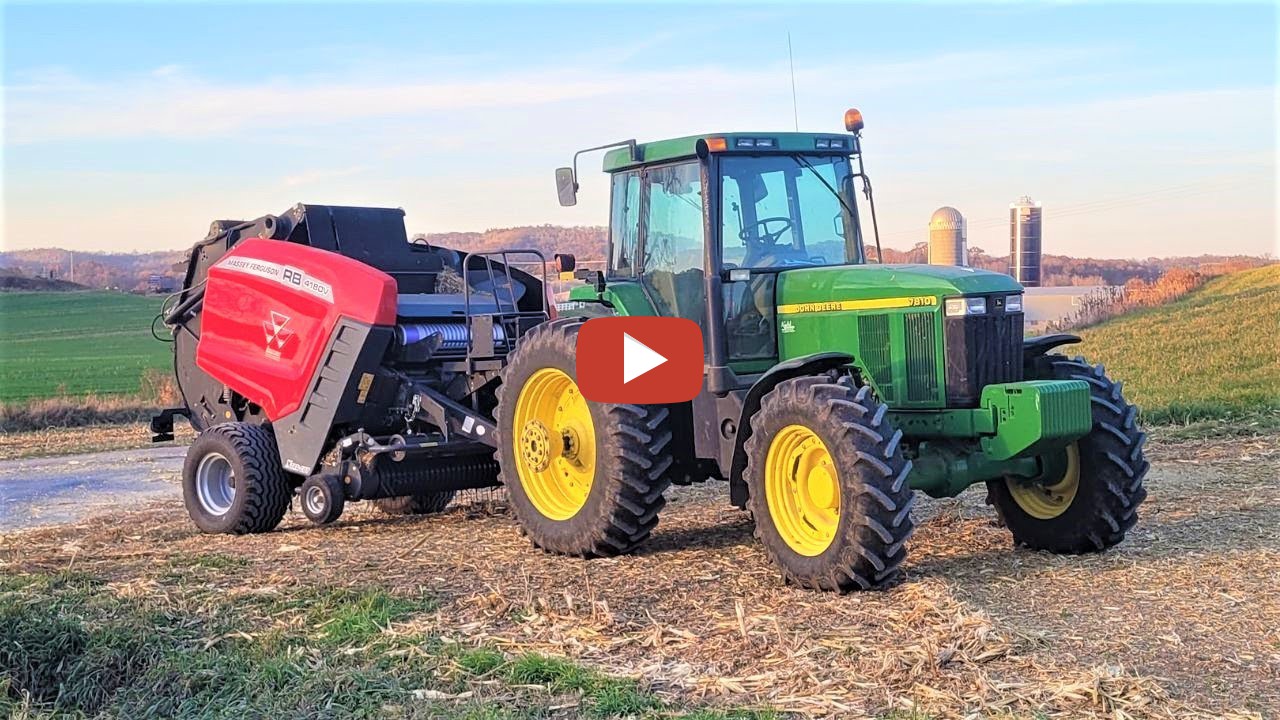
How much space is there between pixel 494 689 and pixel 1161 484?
7555mm

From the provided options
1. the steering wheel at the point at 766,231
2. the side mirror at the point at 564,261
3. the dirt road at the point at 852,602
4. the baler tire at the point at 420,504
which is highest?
the steering wheel at the point at 766,231

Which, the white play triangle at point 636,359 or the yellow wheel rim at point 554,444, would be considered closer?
A: the white play triangle at point 636,359

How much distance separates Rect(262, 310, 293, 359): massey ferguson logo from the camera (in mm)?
10688

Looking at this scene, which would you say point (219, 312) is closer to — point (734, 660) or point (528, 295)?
point (528, 295)

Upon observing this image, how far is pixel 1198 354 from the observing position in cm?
2116

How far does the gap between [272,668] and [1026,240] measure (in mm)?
42422

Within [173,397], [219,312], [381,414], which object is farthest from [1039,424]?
[173,397]

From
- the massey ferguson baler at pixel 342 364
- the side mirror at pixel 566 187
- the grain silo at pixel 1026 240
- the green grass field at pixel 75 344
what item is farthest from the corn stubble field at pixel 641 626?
the grain silo at pixel 1026 240

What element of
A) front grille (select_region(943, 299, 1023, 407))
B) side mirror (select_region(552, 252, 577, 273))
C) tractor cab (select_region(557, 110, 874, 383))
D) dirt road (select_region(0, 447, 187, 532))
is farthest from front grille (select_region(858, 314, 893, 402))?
dirt road (select_region(0, 447, 187, 532))

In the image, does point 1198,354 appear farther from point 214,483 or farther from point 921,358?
point 214,483

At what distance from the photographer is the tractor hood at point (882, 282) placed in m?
7.93

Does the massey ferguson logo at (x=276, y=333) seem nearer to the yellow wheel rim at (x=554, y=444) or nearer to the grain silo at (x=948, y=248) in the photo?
the yellow wheel rim at (x=554, y=444)

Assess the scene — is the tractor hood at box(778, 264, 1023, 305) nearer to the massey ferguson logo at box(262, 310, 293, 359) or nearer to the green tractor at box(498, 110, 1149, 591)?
the green tractor at box(498, 110, 1149, 591)

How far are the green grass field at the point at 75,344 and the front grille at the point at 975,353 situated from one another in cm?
2045
